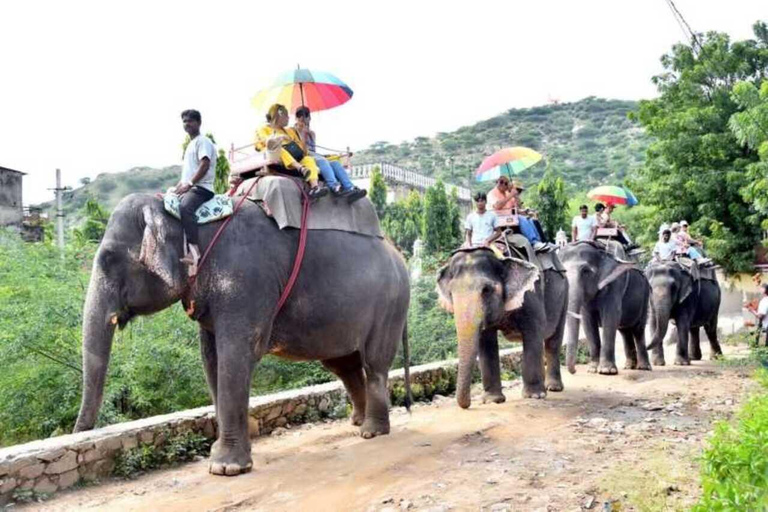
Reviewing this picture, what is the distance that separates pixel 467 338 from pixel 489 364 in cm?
116

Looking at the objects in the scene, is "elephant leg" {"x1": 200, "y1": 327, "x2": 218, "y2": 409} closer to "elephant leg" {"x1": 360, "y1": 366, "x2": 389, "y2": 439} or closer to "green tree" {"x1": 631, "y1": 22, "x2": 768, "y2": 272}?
"elephant leg" {"x1": 360, "y1": 366, "x2": 389, "y2": 439}

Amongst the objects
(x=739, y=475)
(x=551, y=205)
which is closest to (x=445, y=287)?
(x=739, y=475)

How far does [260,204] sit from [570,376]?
747 centimetres

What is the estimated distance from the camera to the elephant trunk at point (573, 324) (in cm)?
1154

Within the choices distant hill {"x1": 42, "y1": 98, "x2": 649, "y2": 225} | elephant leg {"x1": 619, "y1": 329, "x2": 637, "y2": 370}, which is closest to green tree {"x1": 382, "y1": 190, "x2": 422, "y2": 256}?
elephant leg {"x1": 619, "y1": 329, "x2": 637, "y2": 370}

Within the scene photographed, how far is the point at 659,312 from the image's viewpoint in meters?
14.8

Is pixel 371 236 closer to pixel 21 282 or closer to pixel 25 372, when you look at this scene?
pixel 25 372

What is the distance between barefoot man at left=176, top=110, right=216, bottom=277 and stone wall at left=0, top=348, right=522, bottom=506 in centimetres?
154

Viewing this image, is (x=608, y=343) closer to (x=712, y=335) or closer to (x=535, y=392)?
(x=535, y=392)

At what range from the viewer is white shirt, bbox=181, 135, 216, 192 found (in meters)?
6.63

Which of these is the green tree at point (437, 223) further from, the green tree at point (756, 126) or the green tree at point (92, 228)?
the green tree at point (756, 126)

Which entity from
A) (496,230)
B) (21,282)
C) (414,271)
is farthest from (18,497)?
(414,271)

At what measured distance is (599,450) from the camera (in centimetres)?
696

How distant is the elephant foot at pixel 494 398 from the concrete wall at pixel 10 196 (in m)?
32.1
